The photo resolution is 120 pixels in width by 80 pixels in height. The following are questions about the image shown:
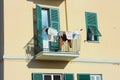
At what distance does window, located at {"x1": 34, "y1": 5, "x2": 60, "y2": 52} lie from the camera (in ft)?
66.3

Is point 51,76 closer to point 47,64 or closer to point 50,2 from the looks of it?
point 47,64

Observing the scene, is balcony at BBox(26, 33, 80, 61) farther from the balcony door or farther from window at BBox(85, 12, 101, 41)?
window at BBox(85, 12, 101, 41)

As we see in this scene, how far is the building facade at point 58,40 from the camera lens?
19.9 meters

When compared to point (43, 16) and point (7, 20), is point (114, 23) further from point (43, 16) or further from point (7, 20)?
point (7, 20)

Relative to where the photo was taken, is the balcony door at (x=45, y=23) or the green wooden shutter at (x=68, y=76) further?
the green wooden shutter at (x=68, y=76)

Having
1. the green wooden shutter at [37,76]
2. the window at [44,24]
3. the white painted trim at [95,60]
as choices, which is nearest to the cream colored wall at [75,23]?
the white painted trim at [95,60]

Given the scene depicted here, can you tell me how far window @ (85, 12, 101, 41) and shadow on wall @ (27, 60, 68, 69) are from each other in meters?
2.01

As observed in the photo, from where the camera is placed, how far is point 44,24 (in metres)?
21.0

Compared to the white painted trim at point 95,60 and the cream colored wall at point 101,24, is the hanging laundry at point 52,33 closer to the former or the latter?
the cream colored wall at point 101,24

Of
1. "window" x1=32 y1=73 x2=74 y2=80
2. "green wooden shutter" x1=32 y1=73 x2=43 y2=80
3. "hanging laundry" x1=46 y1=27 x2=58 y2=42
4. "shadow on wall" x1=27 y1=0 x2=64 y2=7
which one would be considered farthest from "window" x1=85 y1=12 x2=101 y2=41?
"green wooden shutter" x1=32 y1=73 x2=43 y2=80

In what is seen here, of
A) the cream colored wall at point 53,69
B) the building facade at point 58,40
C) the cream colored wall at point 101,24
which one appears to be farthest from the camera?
the cream colored wall at point 101,24

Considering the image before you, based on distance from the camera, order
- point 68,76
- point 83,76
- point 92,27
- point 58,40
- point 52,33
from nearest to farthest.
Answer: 1. point 52,33
2. point 58,40
3. point 68,76
4. point 83,76
5. point 92,27

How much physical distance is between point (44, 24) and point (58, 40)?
4.06 ft

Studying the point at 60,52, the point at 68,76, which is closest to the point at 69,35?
the point at 60,52
